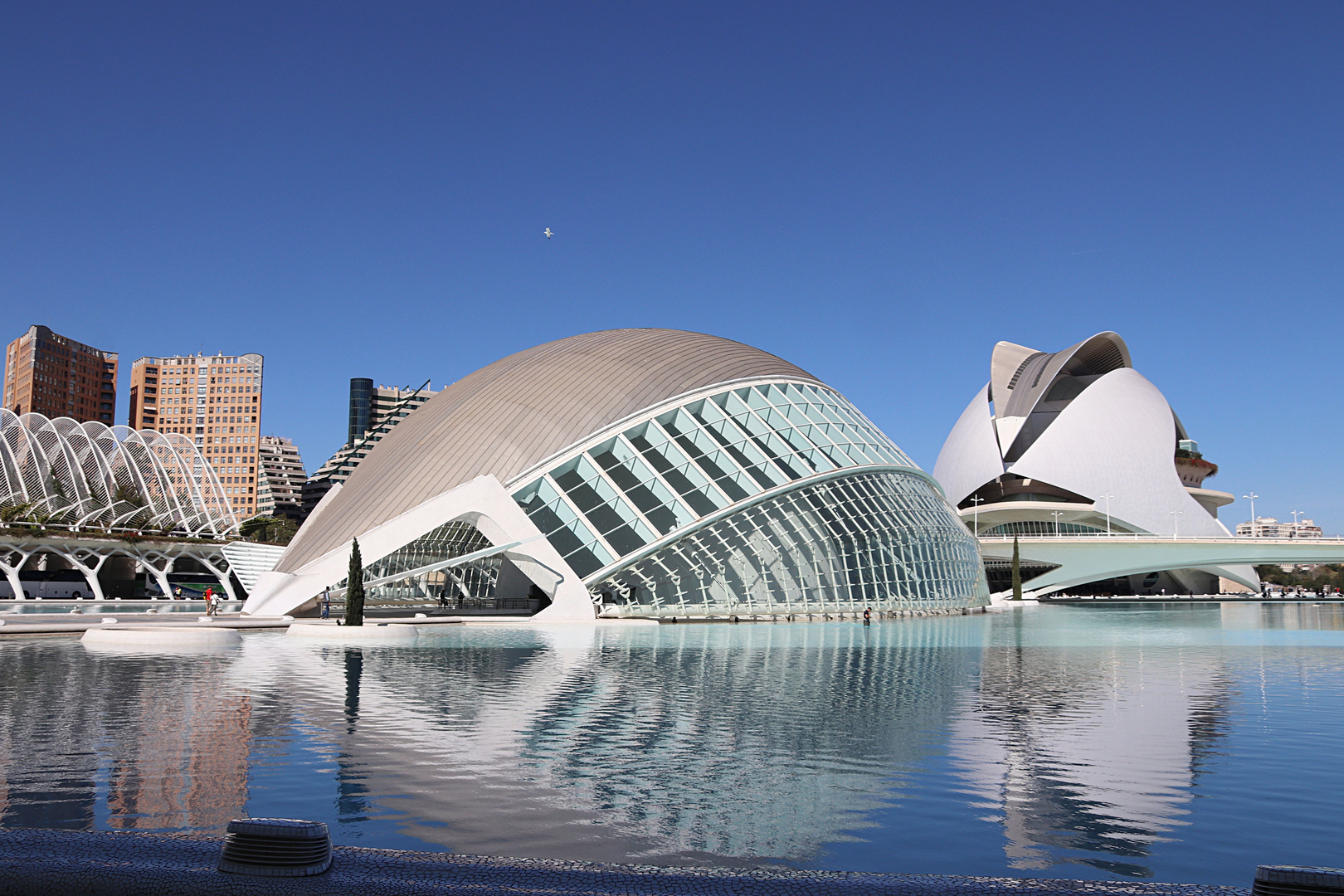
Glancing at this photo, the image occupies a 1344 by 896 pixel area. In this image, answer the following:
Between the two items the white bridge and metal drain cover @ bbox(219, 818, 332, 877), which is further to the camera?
the white bridge

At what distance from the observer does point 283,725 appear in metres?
12.1

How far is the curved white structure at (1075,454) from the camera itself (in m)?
93.1

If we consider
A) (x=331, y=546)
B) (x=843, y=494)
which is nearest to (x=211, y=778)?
(x=331, y=546)

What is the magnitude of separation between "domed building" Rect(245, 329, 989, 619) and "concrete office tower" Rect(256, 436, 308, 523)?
432ft

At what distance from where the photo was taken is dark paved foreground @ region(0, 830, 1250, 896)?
204 inches

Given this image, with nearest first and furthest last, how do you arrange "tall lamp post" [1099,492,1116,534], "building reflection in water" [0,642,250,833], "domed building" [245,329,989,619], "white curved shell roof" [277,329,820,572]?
"building reflection in water" [0,642,250,833], "domed building" [245,329,989,619], "white curved shell roof" [277,329,820,572], "tall lamp post" [1099,492,1116,534]

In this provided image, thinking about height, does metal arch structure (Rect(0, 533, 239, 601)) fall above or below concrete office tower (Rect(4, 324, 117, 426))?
below

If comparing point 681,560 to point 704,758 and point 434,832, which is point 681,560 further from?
point 434,832

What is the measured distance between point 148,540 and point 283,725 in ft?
173

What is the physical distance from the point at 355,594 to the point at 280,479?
162758 millimetres

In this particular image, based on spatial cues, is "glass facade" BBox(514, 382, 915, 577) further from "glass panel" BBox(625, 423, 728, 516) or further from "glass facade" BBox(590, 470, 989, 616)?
"glass facade" BBox(590, 470, 989, 616)

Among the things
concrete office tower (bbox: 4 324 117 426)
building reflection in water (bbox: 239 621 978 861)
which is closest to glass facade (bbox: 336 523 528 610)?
building reflection in water (bbox: 239 621 978 861)

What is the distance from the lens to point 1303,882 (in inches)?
194

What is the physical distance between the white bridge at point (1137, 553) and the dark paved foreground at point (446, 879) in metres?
79.9
